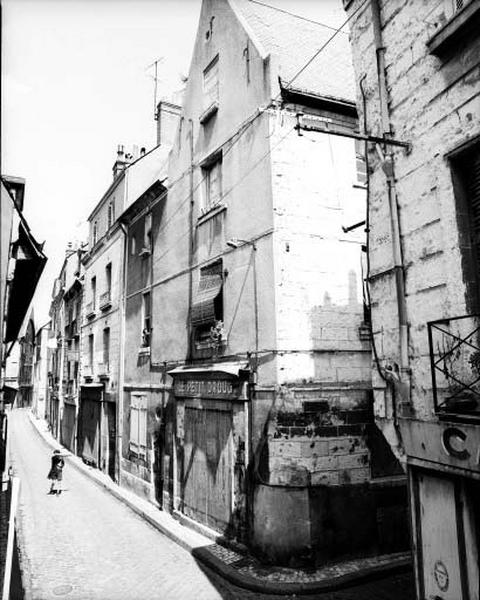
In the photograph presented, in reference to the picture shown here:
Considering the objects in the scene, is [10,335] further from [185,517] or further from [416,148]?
[416,148]

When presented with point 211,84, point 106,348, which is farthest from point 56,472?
point 211,84

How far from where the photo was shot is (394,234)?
21.8 feet

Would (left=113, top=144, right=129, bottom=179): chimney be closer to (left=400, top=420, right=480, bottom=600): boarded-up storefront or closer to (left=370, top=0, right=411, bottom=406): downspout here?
(left=370, top=0, right=411, bottom=406): downspout

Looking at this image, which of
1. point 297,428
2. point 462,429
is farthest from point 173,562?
point 462,429

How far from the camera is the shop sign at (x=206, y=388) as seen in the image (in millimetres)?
10984

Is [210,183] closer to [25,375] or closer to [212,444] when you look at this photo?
[212,444]

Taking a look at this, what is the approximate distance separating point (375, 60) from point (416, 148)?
1.74m

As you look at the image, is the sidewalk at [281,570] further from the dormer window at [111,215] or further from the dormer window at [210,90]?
the dormer window at [111,215]

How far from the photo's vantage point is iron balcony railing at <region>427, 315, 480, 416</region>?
206 inches

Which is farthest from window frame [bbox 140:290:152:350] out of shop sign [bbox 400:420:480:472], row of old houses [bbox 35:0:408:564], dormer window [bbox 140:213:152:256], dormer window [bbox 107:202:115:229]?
shop sign [bbox 400:420:480:472]

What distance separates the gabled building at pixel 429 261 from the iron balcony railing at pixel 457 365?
0.05 feet

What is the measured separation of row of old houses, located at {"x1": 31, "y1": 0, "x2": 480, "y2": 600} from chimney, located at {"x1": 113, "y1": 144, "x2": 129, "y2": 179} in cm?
680

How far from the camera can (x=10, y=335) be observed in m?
16.0

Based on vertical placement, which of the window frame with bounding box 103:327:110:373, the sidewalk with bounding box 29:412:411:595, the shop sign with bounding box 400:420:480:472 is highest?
the window frame with bounding box 103:327:110:373
